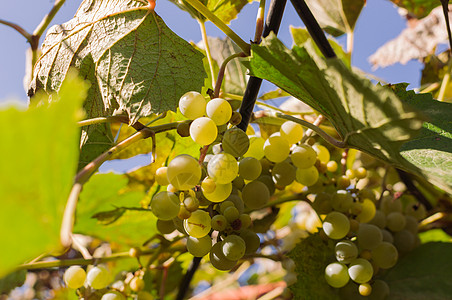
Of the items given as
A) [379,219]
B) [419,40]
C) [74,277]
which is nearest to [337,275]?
[379,219]

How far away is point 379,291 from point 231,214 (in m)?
0.30

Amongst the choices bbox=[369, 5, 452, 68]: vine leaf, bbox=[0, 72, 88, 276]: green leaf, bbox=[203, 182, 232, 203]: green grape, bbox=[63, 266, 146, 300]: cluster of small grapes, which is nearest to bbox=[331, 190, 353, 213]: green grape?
bbox=[203, 182, 232, 203]: green grape

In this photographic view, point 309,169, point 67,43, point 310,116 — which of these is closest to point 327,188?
point 309,169

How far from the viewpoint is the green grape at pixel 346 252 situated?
0.55 m

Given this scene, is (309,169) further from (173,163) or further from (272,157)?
(173,163)

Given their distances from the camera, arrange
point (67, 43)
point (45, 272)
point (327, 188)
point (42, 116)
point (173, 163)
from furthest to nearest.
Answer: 1. point (45, 272)
2. point (327, 188)
3. point (67, 43)
4. point (173, 163)
5. point (42, 116)

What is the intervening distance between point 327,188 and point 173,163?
312mm

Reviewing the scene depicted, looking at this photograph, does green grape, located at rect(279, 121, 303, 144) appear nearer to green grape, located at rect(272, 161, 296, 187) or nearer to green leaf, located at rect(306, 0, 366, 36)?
green grape, located at rect(272, 161, 296, 187)

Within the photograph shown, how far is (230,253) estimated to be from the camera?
1.40 ft

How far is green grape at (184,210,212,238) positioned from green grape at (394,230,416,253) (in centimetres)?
39

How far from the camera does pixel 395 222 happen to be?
26.1 inches

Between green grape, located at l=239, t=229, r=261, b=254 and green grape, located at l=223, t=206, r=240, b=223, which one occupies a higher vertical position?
green grape, located at l=223, t=206, r=240, b=223

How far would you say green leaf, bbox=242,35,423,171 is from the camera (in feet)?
1.06

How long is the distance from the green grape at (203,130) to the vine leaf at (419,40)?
0.90 meters
